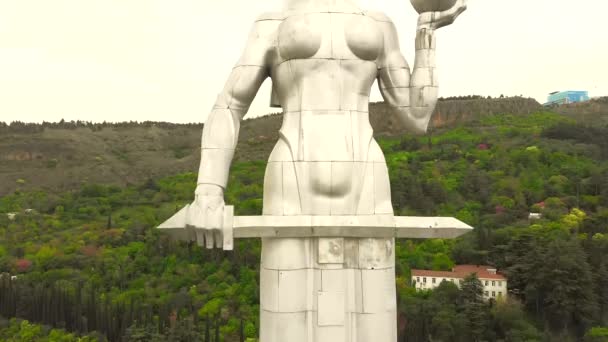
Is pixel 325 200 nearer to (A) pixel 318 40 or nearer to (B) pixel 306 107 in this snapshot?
(B) pixel 306 107

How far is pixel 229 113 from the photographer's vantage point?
20.3ft

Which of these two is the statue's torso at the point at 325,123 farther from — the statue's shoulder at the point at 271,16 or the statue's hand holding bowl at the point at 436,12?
the statue's hand holding bowl at the point at 436,12

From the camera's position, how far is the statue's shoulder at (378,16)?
6410mm

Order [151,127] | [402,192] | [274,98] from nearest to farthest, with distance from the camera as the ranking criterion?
[274,98], [402,192], [151,127]

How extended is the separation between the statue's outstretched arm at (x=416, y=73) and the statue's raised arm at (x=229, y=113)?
1307 mm

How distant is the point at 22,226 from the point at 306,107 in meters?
80.0

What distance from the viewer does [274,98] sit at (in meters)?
6.58

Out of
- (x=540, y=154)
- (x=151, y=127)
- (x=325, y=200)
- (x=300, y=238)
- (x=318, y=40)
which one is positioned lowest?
(x=300, y=238)

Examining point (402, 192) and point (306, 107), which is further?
point (402, 192)

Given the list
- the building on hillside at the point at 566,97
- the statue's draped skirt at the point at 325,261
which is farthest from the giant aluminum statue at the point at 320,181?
the building on hillside at the point at 566,97

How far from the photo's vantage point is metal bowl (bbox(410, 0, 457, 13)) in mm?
6195

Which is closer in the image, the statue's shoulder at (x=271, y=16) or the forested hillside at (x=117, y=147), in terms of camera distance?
the statue's shoulder at (x=271, y=16)

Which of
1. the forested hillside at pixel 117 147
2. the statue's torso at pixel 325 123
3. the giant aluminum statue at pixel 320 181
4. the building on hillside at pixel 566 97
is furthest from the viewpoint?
the building on hillside at pixel 566 97

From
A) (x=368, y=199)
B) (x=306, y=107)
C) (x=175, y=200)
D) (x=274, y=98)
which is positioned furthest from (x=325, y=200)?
(x=175, y=200)
